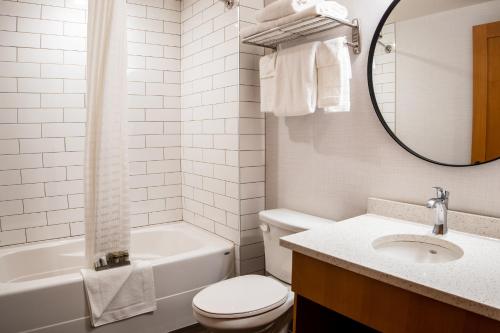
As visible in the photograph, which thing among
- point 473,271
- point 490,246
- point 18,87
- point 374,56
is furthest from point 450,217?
point 18,87

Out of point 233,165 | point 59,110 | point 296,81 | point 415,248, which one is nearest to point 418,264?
point 415,248

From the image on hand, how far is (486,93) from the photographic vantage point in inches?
54.2

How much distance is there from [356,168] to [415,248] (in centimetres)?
51

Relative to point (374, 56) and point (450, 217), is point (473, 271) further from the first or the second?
point (374, 56)

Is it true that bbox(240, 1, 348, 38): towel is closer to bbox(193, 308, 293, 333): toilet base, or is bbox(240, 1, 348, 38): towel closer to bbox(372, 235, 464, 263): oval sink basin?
bbox(372, 235, 464, 263): oval sink basin

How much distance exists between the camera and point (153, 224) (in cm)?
289

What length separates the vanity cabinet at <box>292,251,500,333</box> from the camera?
950 mm

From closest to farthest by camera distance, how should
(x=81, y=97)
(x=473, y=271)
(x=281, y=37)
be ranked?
(x=473, y=271)
(x=281, y=37)
(x=81, y=97)

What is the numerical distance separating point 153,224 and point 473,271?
2.31 m

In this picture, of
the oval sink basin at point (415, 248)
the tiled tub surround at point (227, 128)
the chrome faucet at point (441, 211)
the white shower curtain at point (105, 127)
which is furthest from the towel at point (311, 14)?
the oval sink basin at point (415, 248)

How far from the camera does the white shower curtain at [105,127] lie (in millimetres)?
1867

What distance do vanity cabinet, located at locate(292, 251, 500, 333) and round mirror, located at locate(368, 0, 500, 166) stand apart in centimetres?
68

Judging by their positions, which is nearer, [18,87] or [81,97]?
[18,87]

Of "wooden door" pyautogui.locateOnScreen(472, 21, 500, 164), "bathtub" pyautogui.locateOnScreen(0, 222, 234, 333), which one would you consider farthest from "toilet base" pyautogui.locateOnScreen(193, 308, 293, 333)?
"wooden door" pyautogui.locateOnScreen(472, 21, 500, 164)
